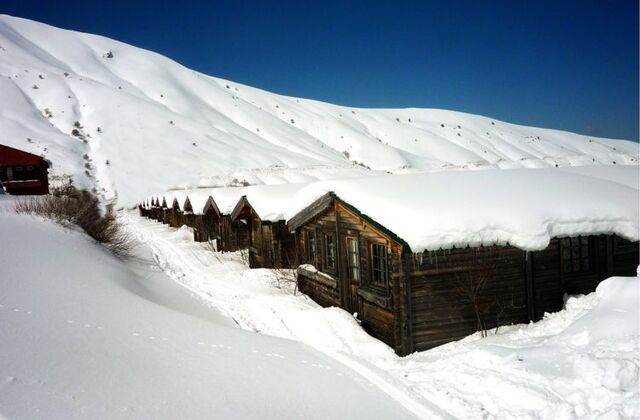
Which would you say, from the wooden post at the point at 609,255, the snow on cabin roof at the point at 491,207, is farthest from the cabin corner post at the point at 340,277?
the wooden post at the point at 609,255

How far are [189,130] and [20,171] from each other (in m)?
34.3

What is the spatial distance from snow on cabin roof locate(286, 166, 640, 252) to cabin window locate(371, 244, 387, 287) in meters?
0.89

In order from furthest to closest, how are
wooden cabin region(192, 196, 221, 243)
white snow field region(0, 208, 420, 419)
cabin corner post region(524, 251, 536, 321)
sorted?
1. wooden cabin region(192, 196, 221, 243)
2. cabin corner post region(524, 251, 536, 321)
3. white snow field region(0, 208, 420, 419)

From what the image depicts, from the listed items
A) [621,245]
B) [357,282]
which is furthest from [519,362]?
[621,245]

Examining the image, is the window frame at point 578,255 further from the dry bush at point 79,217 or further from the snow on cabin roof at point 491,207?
the dry bush at point 79,217

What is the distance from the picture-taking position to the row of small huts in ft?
26.7

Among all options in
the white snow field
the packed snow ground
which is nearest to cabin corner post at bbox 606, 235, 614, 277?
the packed snow ground

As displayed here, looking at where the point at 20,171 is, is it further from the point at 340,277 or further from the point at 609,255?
the point at 609,255

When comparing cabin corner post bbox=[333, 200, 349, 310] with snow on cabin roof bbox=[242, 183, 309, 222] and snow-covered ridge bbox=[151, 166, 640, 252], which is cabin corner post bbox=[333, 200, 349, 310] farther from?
snow on cabin roof bbox=[242, 183, 309, 222]

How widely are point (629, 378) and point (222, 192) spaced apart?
61.5 feet

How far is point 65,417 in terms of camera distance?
347 centimetres

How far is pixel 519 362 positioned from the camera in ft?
19.9

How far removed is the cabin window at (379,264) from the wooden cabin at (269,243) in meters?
5.33

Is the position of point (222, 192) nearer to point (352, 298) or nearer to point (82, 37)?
point (352, 298)
